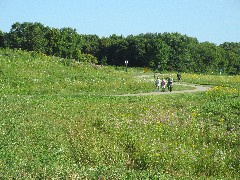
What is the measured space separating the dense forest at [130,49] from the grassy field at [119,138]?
270ft

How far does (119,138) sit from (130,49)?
116 metres

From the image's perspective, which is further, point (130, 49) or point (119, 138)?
point (130, 49)

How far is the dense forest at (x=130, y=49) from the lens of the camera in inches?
4520

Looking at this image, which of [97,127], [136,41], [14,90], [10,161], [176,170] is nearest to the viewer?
[10,161]

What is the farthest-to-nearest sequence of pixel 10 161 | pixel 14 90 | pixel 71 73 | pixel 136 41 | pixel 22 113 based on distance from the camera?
1. pixel 136 41
2. pixel 71 73
3. pixel 14 90
4. pixel 22 113
5. pixel 10 161

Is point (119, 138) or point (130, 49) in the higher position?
point (130, 49)

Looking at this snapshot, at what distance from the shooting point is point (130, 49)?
13175 cm

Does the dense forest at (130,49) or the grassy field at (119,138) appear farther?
the dense forest at (130,49)

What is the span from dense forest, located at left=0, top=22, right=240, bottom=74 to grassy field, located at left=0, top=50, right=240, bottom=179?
8232cm

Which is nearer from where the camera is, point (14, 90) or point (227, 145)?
point (227, 145)

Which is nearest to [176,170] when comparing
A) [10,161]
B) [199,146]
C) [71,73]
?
[199,146]

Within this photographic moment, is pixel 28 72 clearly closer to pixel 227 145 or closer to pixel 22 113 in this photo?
pixel 22 113

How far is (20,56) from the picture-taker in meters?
50.6

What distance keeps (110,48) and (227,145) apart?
121 meters
